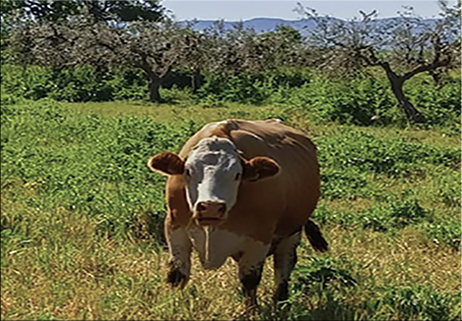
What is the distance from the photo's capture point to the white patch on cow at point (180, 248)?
540 centimetres

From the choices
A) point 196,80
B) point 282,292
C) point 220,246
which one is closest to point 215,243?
point 220,246

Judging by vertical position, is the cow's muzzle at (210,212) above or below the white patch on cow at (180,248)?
above

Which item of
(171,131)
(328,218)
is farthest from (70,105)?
(328,218)

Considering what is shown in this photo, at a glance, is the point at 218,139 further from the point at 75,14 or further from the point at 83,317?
the point at 75,14

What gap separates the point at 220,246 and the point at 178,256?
0.41 meters

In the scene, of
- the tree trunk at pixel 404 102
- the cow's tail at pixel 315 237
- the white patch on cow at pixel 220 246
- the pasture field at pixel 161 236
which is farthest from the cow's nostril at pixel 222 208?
the tree trunk at pixel 404 102

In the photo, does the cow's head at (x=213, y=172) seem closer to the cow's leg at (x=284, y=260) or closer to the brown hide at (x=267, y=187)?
the brown hide at (x=267, y=187)

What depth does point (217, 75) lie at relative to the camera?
1098 inches

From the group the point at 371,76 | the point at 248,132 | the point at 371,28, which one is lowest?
the point at 371,76

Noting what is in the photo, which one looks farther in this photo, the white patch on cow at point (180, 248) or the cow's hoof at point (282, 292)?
the cow's hoof at point (282, 292)

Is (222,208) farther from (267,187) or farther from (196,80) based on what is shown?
(196,80)

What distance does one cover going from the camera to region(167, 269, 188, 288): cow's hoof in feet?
18.0

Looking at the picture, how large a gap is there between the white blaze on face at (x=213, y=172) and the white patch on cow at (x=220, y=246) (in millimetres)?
255

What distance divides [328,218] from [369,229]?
501 mm
